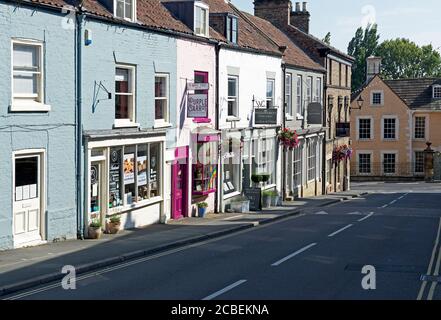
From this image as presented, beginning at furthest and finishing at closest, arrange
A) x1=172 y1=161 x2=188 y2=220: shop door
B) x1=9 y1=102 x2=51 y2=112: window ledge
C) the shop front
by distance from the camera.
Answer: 1. x1=172 y1=161 x2=188 y2=220: shop door
2. the shop front
3. x1=9 y1=102 x2=51 y2=112: window ledge

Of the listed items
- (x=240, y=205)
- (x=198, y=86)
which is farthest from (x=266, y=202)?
(x=198, y=86)

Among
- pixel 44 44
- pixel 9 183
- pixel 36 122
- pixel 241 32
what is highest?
pixel 241 32

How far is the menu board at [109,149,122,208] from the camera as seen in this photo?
71.7 feet

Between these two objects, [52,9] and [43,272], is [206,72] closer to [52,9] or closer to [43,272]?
[52,9]

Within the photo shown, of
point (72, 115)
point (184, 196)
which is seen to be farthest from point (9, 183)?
point (184, 196)

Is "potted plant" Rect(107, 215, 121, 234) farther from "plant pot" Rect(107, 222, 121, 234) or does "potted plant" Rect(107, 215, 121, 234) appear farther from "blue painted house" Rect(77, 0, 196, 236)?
"blue painted house" Rect(77, 0, 196, 236)

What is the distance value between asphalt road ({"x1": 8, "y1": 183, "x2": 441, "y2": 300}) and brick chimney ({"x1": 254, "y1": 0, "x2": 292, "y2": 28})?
84.5 ft

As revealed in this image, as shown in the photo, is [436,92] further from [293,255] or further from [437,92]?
[293,255]

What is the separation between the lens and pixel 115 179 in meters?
22.2

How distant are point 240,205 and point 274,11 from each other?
21347mm

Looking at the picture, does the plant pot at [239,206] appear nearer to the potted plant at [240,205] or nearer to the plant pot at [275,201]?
the potted plant at [240,205]

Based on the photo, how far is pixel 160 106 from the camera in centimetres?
2530

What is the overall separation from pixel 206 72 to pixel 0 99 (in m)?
12.3

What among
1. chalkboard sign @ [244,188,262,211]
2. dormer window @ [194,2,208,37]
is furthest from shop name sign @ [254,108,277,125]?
dormer window @ [194,2,208,37]
